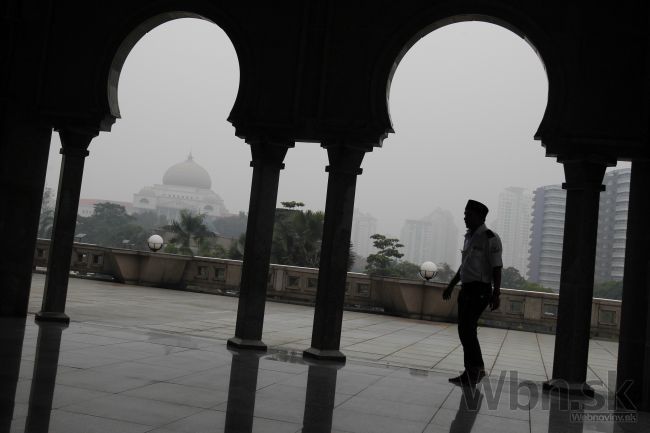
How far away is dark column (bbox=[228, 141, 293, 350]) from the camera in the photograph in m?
7.92

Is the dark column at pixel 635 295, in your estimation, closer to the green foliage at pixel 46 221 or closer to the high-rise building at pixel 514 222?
the green foliage at pixel 46 221

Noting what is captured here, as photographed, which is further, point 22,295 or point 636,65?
point 22,295

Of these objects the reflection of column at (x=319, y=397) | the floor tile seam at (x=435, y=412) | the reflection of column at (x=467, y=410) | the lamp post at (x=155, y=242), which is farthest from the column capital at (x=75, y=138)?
the lamp post at (x=155, y=242)

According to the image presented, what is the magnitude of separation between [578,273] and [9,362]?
18.5 ft

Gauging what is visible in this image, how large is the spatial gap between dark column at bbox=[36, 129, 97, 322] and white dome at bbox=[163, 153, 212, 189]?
116001 mm

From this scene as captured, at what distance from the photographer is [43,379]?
512 cm

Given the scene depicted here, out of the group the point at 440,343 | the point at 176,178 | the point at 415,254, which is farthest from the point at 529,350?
the point at 176,178

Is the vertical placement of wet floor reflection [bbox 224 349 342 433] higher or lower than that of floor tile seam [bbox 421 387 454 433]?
lower

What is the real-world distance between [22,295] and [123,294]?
5.85 meters

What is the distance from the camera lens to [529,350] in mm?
11078

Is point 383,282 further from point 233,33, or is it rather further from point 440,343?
point 233,33

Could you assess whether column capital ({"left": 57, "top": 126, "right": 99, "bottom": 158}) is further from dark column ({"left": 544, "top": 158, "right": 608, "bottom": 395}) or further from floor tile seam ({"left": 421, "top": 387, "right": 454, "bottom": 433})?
dark column ({"left": 544, "top": 158, "right": 608, "bottom": 395})

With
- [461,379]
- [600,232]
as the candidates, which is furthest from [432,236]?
[461,379]

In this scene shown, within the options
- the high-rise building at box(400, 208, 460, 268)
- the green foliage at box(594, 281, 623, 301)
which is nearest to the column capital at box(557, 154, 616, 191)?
the green foliage at box(594, 281, 623, 301)
